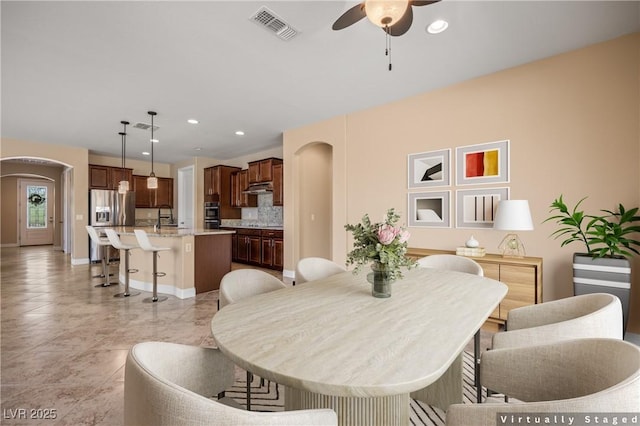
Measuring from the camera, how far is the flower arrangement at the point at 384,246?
144 cm

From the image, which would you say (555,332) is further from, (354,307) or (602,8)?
(602,8)

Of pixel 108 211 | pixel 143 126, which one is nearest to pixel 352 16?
pixel 143 126

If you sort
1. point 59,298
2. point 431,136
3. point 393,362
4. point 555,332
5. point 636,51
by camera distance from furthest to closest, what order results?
1. point 59,298
2. point 431,136
3. point 636,51
4. point 555,332
5. point 393,362

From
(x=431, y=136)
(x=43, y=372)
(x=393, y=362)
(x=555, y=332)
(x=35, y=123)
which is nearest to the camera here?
(x=393, y=362)

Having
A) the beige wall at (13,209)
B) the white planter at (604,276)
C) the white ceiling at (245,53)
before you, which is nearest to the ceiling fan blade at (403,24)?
the white ceiling at (245,53)

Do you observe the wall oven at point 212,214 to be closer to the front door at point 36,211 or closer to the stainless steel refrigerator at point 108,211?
the stainless steel refrigerator at point 108,211

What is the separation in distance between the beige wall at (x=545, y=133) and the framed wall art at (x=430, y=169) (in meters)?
0.09

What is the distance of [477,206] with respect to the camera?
3336 mm

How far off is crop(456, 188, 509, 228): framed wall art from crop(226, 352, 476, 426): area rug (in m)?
1.67

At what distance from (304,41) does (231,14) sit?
24.8 inches

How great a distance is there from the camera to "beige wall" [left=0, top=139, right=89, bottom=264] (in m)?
6.17

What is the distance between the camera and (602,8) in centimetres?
219


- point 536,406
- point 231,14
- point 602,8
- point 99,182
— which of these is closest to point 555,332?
point 536,406

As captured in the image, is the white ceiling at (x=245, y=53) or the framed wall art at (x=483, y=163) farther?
the framed wall art at (x=483, y=163)
